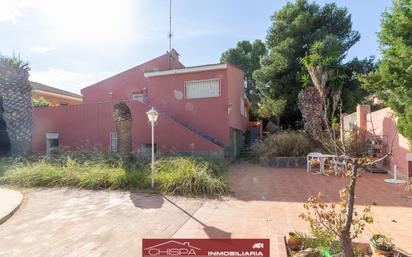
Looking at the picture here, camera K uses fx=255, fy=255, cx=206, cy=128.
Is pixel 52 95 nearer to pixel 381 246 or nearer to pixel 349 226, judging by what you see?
pixel 349 226

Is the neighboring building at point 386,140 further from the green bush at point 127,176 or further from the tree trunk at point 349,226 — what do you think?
the tree trunk at point 349,226

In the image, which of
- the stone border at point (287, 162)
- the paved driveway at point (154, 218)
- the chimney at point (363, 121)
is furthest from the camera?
the stone border at point (287, 162)

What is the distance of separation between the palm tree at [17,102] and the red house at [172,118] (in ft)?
5.02

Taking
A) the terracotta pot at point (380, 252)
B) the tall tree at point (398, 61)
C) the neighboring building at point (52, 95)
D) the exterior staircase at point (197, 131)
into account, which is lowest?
the terracotta pot at point (380, 252)

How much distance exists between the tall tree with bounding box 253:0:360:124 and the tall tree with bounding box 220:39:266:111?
37.6 feet

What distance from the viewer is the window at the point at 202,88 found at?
Answer: 13793mm

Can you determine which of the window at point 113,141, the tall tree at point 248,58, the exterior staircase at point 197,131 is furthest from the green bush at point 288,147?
the tall tree at point 248,58

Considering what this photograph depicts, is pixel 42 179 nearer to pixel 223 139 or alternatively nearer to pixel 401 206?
pixel 223 139

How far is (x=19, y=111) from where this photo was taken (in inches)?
536

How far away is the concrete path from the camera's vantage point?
18.1 ft

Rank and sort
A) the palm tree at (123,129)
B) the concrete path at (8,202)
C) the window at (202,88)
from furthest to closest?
the window at (202,88) → the palm tree at (123,129) → the concrete path at (8,202)

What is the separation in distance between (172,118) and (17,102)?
8.23 m

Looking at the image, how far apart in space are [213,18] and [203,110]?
15.7 ft

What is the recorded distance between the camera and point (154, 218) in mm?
5246
